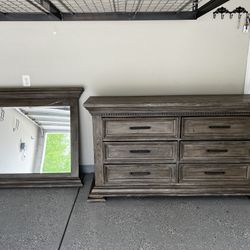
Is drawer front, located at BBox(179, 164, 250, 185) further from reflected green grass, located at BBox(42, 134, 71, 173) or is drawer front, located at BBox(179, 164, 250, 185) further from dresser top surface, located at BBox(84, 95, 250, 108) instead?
reflected green grass, located at BBox(42, 134, 71, 173)

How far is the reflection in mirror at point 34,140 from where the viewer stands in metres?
2.50

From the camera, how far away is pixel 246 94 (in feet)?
7.95

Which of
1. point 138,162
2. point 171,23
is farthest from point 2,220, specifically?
point 171,23

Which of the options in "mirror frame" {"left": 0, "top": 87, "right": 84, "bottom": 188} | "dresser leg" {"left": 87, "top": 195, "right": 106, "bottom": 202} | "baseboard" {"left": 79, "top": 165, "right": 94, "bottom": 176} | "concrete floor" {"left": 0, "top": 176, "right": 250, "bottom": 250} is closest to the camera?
"concrete floor" {"left": 0, "top": 176, "right": 250, "bottom": 250}

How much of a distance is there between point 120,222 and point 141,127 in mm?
756

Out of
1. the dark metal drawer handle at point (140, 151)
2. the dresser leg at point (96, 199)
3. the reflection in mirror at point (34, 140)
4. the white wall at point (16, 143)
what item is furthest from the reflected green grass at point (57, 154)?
the dark metal drawer handle at point (140, 151)

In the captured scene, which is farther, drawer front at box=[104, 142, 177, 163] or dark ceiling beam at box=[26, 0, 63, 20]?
drawer front at box=[104, 142, 177, 163]

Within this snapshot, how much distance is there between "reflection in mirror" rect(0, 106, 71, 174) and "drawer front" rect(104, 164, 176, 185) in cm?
52

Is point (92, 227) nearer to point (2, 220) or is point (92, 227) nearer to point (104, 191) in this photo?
point (104, 191)

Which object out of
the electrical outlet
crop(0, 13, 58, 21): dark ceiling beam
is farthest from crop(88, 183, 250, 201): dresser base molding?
crop(0, 13, 58, 21): dark ceiling beam

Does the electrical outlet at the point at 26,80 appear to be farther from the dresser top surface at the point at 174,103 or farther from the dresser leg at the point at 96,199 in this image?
the dresser leg at the point at 96,199

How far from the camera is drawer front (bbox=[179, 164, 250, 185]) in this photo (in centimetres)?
219

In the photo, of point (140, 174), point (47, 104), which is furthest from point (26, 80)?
point (140, 174)

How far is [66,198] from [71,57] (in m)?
1.29
